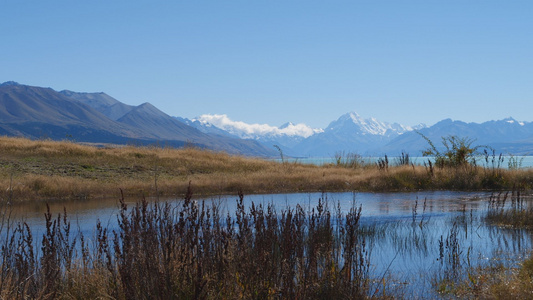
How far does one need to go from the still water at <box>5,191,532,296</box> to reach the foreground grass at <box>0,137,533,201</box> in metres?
2.84

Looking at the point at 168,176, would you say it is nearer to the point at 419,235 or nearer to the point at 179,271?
the point at 419,235

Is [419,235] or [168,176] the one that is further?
[168,176]

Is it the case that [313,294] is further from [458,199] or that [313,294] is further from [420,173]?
[420,173]

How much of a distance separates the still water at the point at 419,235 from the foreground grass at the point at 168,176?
284 cm

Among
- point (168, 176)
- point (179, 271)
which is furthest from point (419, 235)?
point (168, 176)

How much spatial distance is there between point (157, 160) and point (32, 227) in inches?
662

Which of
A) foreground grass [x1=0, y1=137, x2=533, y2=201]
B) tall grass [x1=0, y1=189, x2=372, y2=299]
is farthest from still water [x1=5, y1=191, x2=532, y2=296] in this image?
foreground grass [x1=0, y1=137, x2=533, y2=201]

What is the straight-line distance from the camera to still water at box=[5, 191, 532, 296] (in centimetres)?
843

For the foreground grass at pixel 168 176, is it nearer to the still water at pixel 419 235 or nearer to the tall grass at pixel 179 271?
the still water at pixel 419 235

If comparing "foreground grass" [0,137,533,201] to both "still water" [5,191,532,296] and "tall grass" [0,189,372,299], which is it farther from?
"tall grass" [0,189,372,299]

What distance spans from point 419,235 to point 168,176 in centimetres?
1703

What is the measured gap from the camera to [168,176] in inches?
1025

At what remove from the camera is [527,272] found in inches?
283

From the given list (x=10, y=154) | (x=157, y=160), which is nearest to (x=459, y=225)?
(x=157, y=160)
